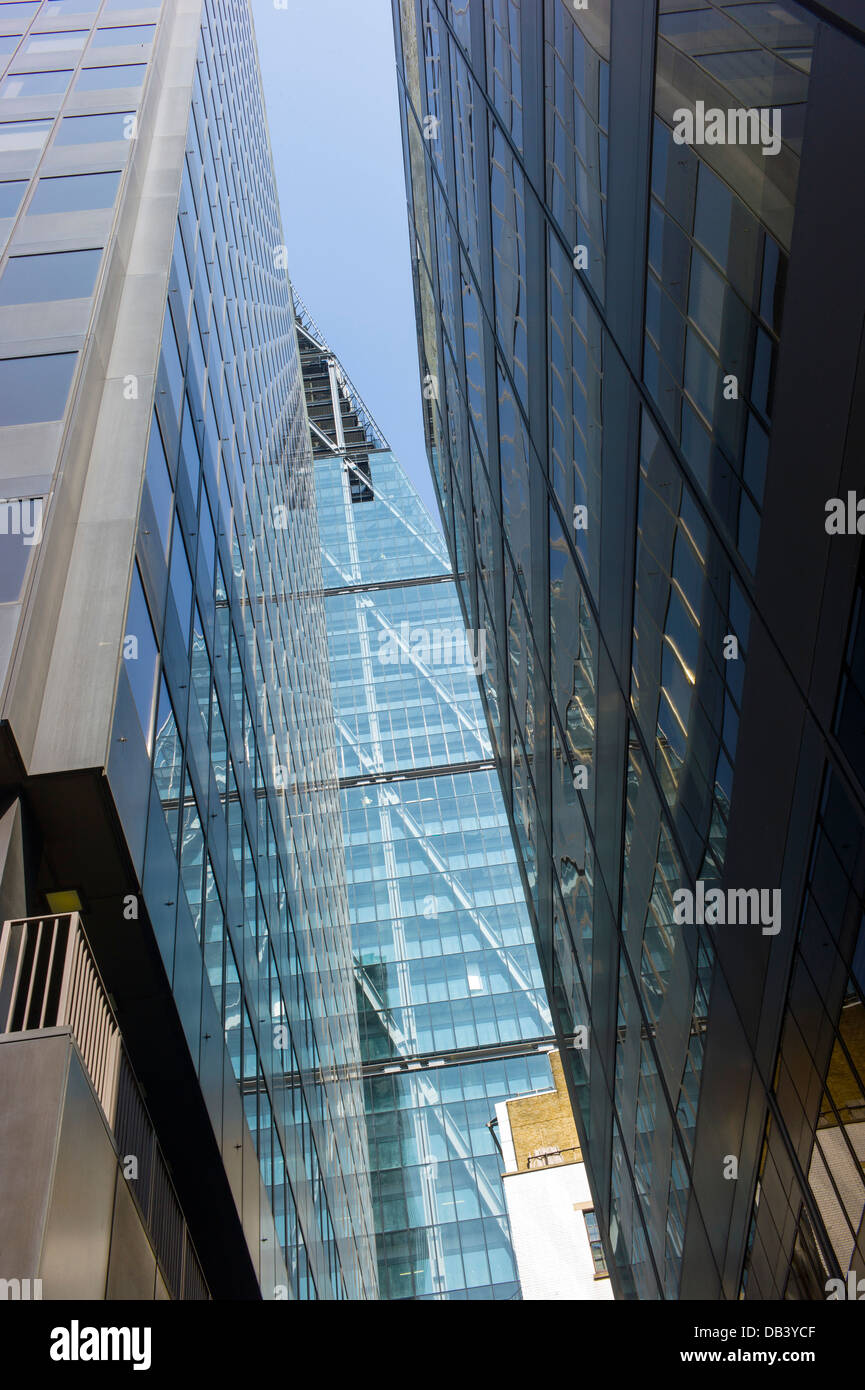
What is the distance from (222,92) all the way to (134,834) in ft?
77.0

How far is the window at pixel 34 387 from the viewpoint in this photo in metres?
10.7

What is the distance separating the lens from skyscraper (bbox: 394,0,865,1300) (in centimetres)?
608

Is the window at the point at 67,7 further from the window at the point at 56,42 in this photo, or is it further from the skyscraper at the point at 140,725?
the window at the point at 56,42

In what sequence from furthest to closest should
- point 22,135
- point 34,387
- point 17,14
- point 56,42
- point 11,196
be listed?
point 17,14, point 56,42, point 22,135, point 11,196, point 34,387

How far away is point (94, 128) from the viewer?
52.9ft

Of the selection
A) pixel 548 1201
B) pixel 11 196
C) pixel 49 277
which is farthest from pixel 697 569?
pixel 548 1201

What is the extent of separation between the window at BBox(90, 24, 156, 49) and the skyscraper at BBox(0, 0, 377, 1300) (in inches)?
4.3

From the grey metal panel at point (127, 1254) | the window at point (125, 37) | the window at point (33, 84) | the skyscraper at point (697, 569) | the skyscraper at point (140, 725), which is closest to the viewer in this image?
the skyscraper at point (697, 569)

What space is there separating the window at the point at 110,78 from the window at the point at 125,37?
3.65 ft

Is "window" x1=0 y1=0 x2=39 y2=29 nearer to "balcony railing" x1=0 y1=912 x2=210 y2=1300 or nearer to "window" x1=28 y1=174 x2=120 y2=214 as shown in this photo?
"window" x1=28 y1=174 x2=120 y2=214

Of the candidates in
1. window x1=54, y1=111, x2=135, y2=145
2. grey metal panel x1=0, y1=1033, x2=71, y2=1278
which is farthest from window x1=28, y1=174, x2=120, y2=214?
grey metal panel x1=0, y1=1033, x2=71, y2=1278

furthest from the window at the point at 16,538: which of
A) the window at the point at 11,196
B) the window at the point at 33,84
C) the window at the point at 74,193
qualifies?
the window at the point at 33,84

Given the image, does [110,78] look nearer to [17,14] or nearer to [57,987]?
[17,14]

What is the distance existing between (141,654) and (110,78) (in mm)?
12436
